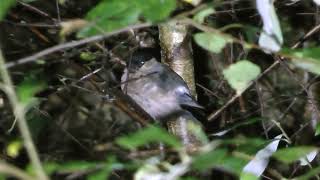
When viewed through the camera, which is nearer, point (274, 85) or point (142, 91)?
point (142, 91)

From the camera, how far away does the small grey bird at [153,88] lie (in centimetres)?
203

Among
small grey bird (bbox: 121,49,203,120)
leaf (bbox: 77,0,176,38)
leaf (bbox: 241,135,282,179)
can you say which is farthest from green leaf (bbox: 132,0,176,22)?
small grey bird (bbox: 121,49,203,120)

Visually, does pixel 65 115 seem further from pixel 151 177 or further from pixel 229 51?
pixel 151 177

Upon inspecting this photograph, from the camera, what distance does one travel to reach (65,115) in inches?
110

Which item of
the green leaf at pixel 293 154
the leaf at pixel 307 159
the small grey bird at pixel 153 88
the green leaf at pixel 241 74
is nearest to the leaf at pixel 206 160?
the green leaf at pixel 293 154

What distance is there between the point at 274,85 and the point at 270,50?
200 cm

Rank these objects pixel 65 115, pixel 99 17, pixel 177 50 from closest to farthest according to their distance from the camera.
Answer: pixel 99 17
pixel 177 50
pixel 65 115

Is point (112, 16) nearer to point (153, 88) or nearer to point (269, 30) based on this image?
point (269, 30)

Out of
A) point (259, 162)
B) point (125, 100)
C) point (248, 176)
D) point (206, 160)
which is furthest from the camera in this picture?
point (125, 100)

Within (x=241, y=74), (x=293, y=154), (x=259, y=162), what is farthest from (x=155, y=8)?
(x=259, y=162)

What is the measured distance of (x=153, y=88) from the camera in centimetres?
224

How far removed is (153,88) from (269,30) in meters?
1.27

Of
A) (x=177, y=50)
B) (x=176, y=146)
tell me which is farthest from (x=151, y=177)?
(x=177, y=50)

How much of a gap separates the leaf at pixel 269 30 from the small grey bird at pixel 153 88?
96 cm
